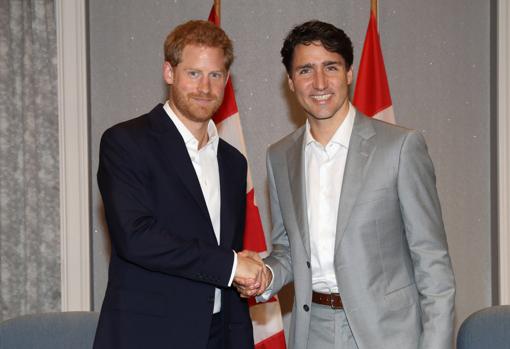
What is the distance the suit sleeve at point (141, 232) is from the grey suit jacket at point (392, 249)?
0.37m

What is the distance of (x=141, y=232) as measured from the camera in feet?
7.80

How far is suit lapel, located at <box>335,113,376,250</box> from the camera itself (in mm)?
2426

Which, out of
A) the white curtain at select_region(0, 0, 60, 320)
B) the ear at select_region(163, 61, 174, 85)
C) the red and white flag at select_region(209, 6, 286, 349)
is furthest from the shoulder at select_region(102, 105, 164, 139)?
the white curtain at select_region(0, 0, 60, 320)

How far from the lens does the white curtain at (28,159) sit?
12.8 feet

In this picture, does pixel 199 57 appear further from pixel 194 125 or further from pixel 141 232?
pixel 141 232

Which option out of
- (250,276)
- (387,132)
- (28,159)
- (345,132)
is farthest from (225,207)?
(28,159)

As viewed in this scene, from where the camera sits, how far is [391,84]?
4.27 m

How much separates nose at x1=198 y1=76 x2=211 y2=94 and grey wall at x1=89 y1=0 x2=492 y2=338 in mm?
1663

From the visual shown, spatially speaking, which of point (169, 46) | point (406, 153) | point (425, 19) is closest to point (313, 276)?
point (406, 153)

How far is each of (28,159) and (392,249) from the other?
2357mm

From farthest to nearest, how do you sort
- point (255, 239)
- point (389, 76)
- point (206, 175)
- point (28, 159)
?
1. point (389, 76)
2. point (28, 159)
3. point (255, 239)
4. point (206, 175)

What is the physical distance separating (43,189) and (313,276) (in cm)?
204

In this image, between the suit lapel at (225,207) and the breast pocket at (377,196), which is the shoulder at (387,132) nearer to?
the breast pocket at (377,196)

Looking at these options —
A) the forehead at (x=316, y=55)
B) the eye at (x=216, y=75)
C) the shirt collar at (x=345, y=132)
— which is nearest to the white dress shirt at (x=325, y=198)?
the shirt collar at (x=345, y=132)
